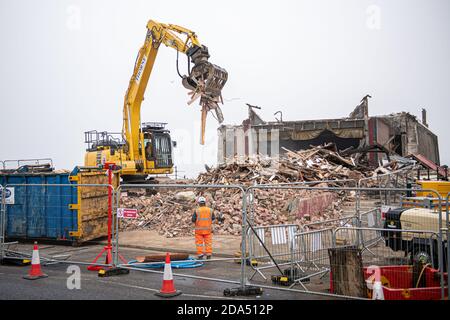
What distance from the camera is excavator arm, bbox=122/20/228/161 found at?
51.9ft

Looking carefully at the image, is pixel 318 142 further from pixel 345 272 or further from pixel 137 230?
pixel 345 272

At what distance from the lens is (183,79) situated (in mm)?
16391

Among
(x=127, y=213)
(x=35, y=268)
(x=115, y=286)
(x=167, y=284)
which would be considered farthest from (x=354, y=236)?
(x=35, y=268)

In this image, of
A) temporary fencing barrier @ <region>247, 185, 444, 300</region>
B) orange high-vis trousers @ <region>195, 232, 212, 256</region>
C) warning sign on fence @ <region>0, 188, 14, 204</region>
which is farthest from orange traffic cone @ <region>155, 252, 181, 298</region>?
warning sign on fence @ <region>0, 188, 14, 204</region>

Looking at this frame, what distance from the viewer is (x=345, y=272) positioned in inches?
276

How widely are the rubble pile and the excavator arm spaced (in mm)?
2952

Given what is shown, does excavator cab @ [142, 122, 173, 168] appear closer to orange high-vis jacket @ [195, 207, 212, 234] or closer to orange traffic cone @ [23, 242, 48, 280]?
orange high-vis jacket @ [195, 207, 212, 234]

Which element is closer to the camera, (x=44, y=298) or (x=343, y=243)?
(x=44, y=298)

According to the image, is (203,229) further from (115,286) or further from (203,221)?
(115,286)

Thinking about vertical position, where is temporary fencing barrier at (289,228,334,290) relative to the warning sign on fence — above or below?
below
